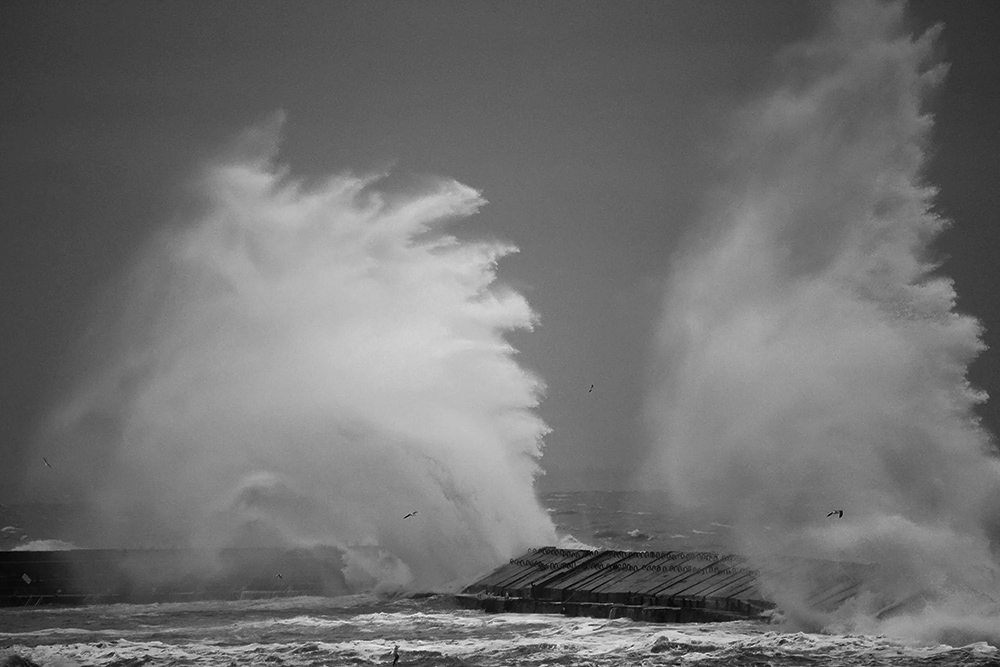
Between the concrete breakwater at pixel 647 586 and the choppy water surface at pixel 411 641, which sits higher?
the concrete breakwater at pixel 647 586

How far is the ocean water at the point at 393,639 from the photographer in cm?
2517

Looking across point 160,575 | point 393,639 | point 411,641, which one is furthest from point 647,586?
point 160,575

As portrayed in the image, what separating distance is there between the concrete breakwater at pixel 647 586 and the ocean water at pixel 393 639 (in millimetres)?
734

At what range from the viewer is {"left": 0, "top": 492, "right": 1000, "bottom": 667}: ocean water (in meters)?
25.2

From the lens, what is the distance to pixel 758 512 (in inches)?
1864

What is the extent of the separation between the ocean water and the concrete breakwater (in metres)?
0.73

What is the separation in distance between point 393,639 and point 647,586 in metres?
7.67

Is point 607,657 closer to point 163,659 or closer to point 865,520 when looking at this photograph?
point 163,659

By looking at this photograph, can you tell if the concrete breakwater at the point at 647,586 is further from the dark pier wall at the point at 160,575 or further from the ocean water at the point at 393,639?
the dark pier wall at the point at 160,575

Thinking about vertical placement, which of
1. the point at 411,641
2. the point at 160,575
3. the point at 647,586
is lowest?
the point at 411,641

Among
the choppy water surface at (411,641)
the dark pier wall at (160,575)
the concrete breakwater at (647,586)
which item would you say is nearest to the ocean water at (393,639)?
the choppy water surface at (411,641)

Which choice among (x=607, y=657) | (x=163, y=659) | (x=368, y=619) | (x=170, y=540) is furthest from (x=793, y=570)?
(x=170, y=540)

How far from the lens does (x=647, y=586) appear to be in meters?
33.0

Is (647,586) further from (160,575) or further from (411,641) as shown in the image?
(160,575)
